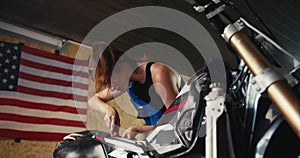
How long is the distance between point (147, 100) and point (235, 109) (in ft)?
2.52

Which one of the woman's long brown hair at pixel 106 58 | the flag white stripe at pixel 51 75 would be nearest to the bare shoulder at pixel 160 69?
the woman's long brown hair at pixel 106 58

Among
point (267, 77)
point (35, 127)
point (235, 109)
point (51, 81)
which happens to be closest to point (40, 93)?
point (51, 81)

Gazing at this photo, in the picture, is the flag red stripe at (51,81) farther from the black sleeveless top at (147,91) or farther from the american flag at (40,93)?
the black sleeveless top at (147,91)

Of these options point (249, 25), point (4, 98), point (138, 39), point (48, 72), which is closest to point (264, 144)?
point (249, 25)

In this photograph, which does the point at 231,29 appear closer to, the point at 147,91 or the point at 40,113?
the point at 147,91

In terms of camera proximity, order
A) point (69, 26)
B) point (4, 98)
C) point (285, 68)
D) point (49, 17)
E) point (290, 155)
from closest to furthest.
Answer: point (285, 68) < point (290, 155) < point (4, 98) < point (49, 17) < point (69, 26)

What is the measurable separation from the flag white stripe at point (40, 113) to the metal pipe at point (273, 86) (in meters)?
2.39

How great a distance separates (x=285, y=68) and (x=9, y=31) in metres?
2.62

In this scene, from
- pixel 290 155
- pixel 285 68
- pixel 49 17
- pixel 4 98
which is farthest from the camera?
pixel 49 17

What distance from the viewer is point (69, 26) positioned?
9.73ft

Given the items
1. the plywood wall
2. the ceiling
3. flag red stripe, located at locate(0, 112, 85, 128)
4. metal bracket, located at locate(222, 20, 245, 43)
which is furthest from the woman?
flag red stripe, located at locate(0, 112, 85, 128)

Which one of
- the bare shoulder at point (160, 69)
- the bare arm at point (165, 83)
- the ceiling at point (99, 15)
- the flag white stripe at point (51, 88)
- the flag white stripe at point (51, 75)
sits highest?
the ceiling at point (99, 15)

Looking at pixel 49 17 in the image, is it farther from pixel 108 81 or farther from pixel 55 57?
pixel 108 81

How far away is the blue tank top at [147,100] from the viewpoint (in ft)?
4.20
